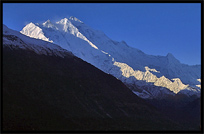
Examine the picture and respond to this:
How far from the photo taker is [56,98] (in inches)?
5453

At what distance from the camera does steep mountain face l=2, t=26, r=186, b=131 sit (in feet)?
356

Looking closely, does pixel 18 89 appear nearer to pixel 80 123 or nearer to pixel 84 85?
pixel 80 123

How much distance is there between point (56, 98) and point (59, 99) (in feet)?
5.66

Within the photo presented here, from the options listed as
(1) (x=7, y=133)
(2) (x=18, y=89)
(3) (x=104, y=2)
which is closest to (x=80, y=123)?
(2) (x=18, y=89)

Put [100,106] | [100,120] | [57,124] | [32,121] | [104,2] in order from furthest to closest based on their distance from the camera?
[100,106], [100,120], [57,124], [32,121], [104,2]

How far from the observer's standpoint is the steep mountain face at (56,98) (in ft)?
356

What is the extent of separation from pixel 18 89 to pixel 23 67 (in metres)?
26.6

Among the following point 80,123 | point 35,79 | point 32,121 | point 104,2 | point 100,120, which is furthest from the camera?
point 35,79

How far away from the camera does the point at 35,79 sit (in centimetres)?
14512

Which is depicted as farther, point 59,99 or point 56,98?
point 59,99

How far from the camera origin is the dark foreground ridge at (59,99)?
107 m

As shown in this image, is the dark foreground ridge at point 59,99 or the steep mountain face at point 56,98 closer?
the dark foreground ridge at point 59,99

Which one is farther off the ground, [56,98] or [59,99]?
[56,98]

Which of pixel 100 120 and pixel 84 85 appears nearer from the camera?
pixel 100 120
